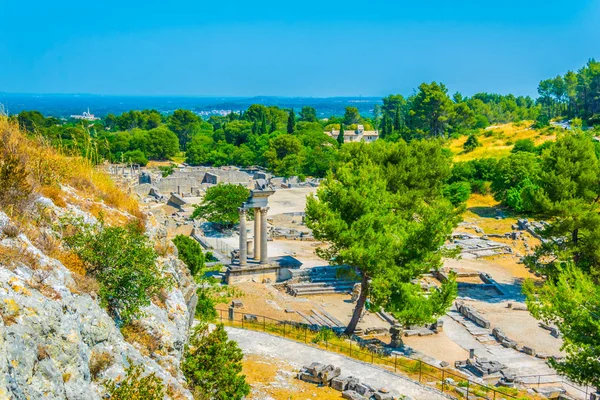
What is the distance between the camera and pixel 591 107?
87812 millimetres

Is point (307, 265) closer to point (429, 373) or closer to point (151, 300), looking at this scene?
point (429, 373)

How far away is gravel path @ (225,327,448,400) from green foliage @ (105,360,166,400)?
9935 millimetres

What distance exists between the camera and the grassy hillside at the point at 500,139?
7544 cm

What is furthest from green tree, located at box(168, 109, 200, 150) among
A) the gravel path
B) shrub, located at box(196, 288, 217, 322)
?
the gravel path

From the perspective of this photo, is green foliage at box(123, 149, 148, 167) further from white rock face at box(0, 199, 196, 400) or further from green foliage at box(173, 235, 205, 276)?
white rock face at box(0, 199, 196, 400)

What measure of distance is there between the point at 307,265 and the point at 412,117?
57074 mm

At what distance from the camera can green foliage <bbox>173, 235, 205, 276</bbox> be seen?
92.3 feet

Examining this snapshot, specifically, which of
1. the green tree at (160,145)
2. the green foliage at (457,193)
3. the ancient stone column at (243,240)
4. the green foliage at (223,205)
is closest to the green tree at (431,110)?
the green foliage at (457,193)

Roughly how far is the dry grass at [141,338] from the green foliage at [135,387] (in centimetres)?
114

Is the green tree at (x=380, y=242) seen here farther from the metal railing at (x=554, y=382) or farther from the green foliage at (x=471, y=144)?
the green foliage at (x=471, y=144)

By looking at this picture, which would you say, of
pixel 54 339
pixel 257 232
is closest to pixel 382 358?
pixel 257 232

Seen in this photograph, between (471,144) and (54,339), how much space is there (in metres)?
75.8

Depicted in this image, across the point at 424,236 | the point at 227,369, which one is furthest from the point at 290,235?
the point at 227,369

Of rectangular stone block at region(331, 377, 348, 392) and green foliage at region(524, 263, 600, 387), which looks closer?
green foliage at region(524, 263, 600, 387)
